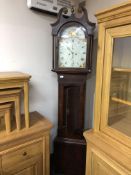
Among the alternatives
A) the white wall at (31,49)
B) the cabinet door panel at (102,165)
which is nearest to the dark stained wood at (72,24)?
the white wall at (31,49)

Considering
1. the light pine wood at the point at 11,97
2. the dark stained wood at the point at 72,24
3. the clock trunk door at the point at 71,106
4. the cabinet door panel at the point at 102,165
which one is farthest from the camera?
the clock trunk door at the point at 71,106

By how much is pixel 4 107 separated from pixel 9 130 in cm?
21

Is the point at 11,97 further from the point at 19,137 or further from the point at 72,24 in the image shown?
the point at 72,24

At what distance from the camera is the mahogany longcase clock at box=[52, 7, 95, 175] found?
4.63 ft

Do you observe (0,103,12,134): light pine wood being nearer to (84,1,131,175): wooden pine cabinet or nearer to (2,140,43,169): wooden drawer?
(2,140,43,169): wooden drawer

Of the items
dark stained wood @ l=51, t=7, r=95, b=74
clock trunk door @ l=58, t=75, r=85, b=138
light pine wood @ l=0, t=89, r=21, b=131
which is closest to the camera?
light pine wood @ l=0, t=89, r=21, b=131

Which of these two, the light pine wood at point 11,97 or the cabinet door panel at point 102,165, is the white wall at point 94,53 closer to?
the cabinet door panel at point 102,165

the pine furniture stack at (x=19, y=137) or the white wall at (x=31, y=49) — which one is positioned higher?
the white wall at (x=31, y=49)

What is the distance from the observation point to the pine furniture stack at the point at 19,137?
1.19 metres

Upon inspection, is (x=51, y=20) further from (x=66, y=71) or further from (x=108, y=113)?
(x=108, y=113)

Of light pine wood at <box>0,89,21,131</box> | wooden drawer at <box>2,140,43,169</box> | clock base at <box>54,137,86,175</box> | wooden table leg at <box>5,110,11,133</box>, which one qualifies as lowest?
clock base at <box>54,137,86,175</box>

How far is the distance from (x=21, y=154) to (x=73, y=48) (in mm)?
1043

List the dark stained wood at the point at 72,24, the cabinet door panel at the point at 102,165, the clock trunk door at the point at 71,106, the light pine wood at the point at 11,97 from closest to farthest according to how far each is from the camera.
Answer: the cabinet door panel at the point at 102,165 < the light pine wood at the point at 11,97 < the dark stained wood at the point at 72,24 < the clock trunk door at the point at 71,106

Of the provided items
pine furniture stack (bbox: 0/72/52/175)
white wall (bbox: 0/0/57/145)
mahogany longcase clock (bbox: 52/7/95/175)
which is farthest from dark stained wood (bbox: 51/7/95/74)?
pine furniture stack (bbox: 0/72/52/175)
